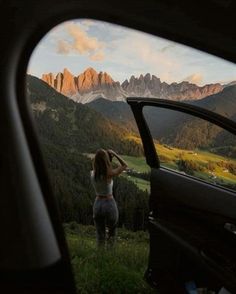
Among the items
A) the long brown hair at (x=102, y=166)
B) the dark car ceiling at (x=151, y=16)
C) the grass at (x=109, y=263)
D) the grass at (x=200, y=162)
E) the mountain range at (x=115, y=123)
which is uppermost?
the dark car ceiling at (x=151, y=16)

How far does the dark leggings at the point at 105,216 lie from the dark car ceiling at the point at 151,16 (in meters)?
3.23

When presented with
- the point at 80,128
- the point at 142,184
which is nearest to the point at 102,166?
the point at 142,184

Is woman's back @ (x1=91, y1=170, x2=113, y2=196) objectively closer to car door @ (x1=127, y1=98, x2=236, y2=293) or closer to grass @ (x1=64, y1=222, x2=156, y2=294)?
grass @ (x1=64, y1=222, x2=156, y2=294)

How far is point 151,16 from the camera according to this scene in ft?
3.10

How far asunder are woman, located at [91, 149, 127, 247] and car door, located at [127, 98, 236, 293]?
5.94 ft

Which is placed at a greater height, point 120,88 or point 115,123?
point 120,88

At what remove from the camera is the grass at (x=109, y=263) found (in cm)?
314

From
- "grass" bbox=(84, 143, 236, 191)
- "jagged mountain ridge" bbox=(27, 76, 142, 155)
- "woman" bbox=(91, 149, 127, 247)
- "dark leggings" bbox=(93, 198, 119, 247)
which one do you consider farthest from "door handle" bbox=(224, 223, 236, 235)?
"dark leggings" bbox=(93, 198, 119, 247)

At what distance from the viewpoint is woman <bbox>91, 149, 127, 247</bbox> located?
4.06m

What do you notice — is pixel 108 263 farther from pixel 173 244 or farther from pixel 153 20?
pixel 153 20

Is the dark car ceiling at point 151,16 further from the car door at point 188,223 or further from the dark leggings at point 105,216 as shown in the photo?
the dark leggings at point 105,216

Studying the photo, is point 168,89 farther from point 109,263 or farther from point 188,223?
point 109,263

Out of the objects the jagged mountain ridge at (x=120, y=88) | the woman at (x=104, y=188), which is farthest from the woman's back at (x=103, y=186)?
the jagged mountain ridge at (x=120, y=88)

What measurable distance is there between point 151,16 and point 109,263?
11.0 feet
